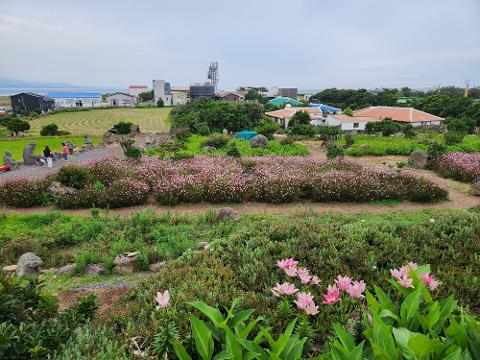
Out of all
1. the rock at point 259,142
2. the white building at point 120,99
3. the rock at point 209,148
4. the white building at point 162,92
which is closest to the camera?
the rock at point 209,148

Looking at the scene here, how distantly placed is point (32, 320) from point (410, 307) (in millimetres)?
3663

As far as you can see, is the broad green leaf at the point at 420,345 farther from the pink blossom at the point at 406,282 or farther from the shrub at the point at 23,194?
the shrub at the point at 23,194

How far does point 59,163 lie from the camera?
2369cm

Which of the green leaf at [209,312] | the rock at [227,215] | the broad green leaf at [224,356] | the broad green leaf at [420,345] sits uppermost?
the broad green leaf at [420,345]

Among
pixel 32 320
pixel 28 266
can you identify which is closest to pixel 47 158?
pixel 28 266

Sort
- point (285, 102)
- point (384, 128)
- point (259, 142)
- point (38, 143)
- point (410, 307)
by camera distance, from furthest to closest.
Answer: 1. point (285, 102)
2. point (384, 128)
3. point (38, 143)
4. point (259, 142)
5. point (410, 307)

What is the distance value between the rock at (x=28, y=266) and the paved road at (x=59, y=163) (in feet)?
38.0

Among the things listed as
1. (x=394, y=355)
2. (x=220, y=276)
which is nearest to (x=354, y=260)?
(x=220, y=276)

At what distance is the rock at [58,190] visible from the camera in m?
13.6

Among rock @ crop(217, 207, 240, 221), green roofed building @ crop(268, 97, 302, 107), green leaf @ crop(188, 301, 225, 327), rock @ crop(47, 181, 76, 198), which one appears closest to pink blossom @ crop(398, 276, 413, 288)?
green leaf @ crop(188, 301, 225, 327)

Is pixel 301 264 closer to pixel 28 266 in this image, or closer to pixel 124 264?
pixel 124 264

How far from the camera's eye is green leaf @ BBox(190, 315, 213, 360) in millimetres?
2494

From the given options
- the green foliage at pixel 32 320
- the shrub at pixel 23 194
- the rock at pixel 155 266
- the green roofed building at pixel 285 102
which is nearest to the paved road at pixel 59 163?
the shrub at pixel 23 194

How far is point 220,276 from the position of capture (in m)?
4.29
